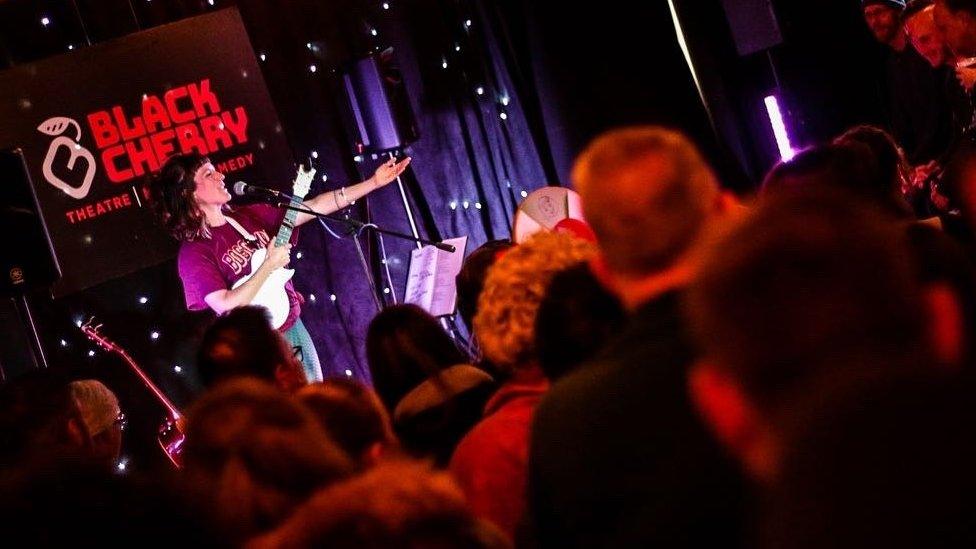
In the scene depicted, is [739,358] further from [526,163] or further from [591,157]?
[526,163]

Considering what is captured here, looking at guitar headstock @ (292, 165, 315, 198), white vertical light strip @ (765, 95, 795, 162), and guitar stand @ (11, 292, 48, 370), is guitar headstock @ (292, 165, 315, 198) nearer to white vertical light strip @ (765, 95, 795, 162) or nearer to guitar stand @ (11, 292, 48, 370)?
guitar stand @ (11, 292, 48, 370)

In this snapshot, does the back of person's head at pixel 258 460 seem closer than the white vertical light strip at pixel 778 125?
Yes

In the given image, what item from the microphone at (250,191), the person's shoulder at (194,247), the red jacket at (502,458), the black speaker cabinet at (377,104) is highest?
the black speaker cabinet at (377,104)

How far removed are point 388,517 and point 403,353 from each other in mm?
1468

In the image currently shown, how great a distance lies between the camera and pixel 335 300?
6.81 metres

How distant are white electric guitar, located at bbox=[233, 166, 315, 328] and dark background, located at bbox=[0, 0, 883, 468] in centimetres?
52

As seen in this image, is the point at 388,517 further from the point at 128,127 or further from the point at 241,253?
the point at 128,127

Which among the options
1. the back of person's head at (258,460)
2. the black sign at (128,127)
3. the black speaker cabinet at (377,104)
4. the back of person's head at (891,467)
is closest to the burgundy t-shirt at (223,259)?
the black sign at (128,127)

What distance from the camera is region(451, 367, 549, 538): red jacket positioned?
82.3 inches

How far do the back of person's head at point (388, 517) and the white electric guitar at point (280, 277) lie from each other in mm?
4456

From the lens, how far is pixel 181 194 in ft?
19.4

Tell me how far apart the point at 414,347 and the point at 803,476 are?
6.36 feet

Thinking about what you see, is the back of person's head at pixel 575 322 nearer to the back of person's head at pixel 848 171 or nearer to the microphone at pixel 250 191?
the back of person's head at pixel 848 171

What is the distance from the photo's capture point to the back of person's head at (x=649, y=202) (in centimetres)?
152
